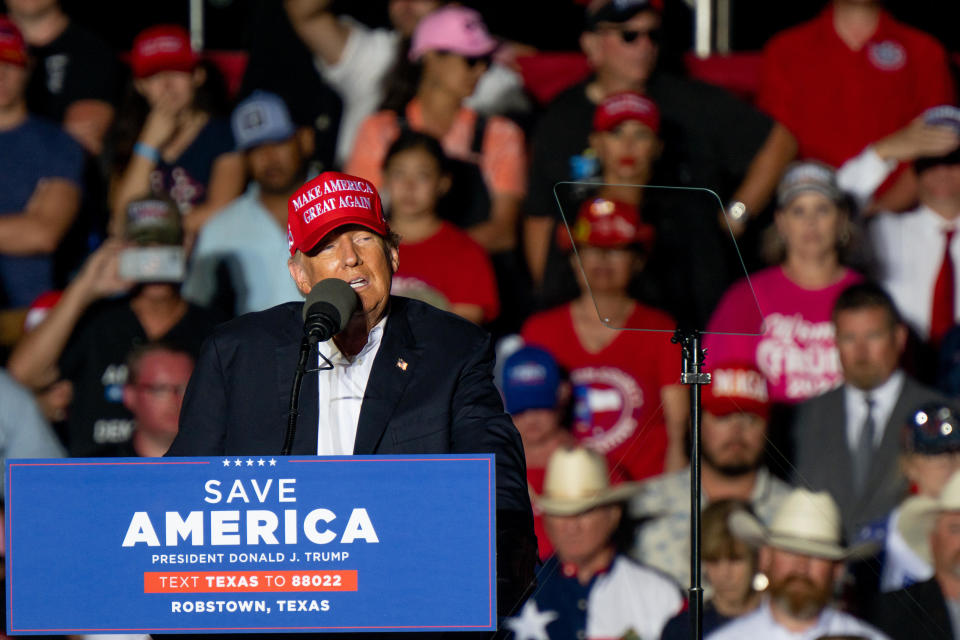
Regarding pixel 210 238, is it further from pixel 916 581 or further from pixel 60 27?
pixel 916 581

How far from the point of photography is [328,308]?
259cm

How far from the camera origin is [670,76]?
6.05 meters

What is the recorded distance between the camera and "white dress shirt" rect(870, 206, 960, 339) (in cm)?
577

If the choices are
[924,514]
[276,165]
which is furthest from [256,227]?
[924,514]

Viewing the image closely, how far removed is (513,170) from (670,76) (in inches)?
29.6

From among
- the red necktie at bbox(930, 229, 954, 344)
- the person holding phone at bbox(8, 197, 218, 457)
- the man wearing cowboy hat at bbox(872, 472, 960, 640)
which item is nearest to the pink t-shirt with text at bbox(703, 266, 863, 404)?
the red necktie at bbox(930, 229, 954, 344)

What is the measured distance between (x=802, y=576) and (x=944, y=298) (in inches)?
92.1

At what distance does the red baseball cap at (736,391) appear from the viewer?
201 inches

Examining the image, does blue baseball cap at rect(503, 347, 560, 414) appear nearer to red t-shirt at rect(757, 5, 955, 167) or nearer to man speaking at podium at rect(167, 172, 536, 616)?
red t-shirt at rect(757, 5, 955, 167)

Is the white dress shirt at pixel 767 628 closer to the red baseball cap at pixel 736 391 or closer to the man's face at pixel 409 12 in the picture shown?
the red baseball cap at pixel 736 391

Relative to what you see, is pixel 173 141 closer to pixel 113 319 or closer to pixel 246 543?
pixel 113 319

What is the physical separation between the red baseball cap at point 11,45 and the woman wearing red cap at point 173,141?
0.45m

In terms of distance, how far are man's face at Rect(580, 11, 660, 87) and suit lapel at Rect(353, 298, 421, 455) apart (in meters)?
3.15

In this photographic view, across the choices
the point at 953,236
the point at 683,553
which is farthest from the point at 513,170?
the point at 683,553
